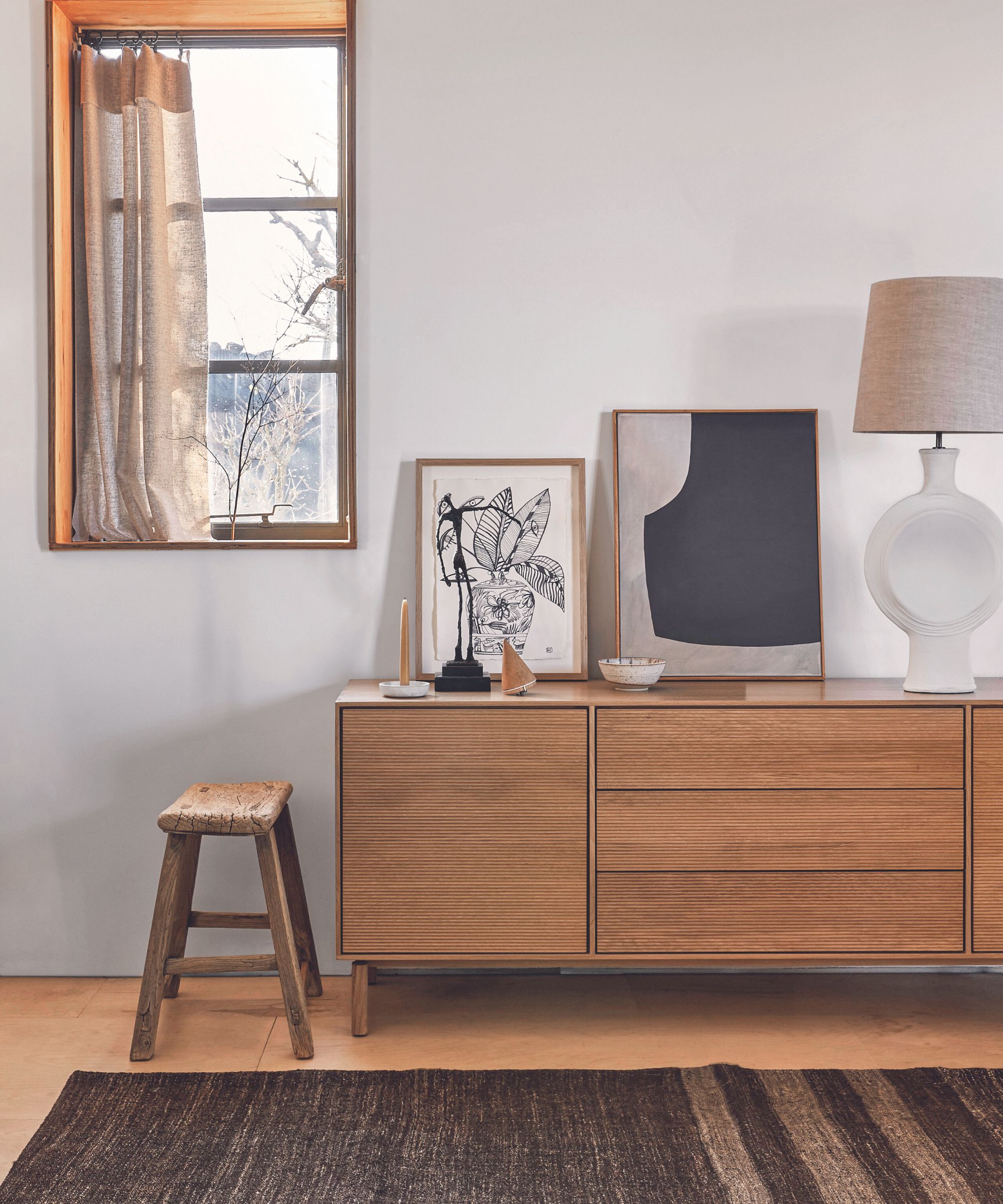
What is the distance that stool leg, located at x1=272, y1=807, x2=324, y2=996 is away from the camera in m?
2.36

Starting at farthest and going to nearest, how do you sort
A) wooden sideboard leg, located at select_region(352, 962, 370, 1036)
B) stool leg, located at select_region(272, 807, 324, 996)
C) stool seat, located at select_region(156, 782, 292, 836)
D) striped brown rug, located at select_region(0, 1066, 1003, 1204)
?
stool leg, located at select_region(272, 807, 324, 996), wooden sideboard leg, located at select_region(352, 962, 370, 1036), stool seat, located at select_region(156, 782, 292, 836), striped brown rug, located at select_region(0, 1066, 1003, 1204)

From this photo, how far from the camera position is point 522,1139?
179cm

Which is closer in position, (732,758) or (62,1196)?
(62,1196)

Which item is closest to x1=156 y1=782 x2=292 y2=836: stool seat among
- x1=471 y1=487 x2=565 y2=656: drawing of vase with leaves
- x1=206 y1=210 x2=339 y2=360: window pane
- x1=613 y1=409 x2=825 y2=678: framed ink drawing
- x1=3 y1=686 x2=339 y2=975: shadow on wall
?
x1=3 y1=686 x2=339 y2=975: shadow on wall

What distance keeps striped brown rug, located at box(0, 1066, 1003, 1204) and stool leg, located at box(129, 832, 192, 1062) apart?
73mm

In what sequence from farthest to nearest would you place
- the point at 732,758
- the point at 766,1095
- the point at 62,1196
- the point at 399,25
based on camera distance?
the point at 399,25
the point at 732,758
the point at 766,1095
the point at 62,1196

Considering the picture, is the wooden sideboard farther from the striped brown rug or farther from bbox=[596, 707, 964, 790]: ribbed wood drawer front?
the striped brown rug

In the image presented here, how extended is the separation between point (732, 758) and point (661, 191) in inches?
57.8

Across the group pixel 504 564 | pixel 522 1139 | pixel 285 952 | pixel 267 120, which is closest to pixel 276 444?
pixel 504 564

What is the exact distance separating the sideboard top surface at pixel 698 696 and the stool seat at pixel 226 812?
286 millimetres

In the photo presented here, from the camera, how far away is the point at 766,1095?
1931 millimetres

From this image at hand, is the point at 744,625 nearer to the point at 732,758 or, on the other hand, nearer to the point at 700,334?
the point at 732,758

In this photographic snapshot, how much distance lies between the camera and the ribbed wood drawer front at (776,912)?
2.13 m

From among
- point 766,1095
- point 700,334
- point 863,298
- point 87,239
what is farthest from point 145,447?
point 766,1095
